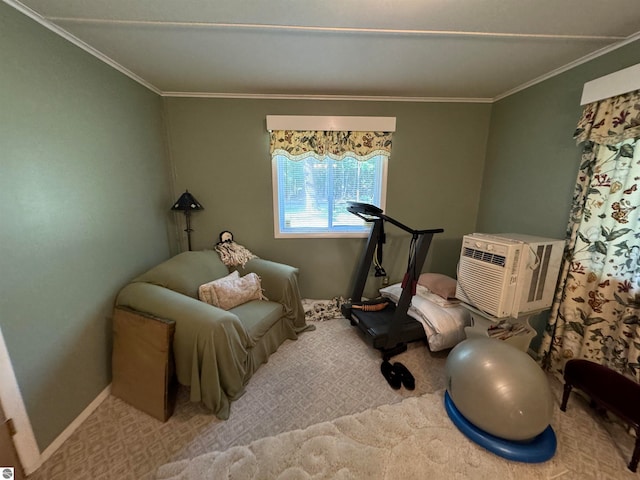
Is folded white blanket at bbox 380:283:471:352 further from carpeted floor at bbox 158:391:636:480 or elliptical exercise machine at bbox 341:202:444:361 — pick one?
carpeted floor at bbox 158:391:636:480

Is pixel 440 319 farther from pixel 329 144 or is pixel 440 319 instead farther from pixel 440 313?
pixel 329 144

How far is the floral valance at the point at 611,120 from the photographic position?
1.47 meters

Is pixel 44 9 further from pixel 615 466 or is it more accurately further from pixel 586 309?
pixel 615 466

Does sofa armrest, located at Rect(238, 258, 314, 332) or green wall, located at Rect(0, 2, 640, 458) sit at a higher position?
green wall, located at Rect(0, 2, 640, 458)

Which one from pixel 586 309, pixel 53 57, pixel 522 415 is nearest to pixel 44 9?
pixel 53 57

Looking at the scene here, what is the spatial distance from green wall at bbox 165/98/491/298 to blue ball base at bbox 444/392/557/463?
173 centimetres

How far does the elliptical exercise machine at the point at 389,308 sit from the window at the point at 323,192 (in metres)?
0.55

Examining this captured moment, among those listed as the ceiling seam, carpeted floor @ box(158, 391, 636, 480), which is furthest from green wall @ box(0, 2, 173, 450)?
carpeted floor @ box(158, 391, 636, 480)

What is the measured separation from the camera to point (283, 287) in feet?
7.62

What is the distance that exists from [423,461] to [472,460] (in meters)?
0.26

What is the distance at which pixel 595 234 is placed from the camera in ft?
5.53

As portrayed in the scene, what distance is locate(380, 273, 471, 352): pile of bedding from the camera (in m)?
2.13

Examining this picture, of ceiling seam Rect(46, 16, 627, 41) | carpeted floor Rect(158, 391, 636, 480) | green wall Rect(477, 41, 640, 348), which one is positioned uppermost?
ceiling seam Rect(46, 16, 627, 41)

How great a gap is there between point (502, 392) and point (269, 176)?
2514mm
